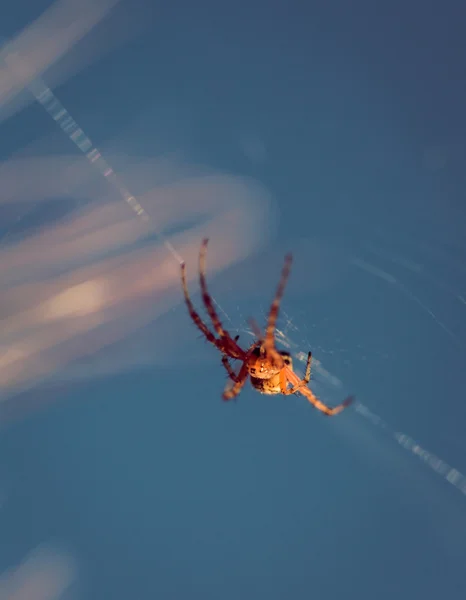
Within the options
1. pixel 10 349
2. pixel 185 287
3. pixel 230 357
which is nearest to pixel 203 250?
pixel 185 287

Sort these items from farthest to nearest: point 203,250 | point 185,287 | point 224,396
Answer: point 224,396, point 185,287, point 203,250

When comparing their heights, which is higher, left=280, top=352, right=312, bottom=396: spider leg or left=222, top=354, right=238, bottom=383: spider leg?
left=222, top=354, right=238, bottom=383: spider leg

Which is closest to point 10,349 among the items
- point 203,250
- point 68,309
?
point 68,309

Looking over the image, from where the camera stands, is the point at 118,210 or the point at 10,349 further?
the point at 10,349

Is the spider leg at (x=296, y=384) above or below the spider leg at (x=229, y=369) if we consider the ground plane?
below

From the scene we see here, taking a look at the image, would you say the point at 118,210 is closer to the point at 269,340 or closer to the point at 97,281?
the point at 97,281

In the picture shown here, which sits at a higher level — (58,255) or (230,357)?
(58,255)

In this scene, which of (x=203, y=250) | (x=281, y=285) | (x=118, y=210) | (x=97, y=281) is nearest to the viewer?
(x=281, y=285)

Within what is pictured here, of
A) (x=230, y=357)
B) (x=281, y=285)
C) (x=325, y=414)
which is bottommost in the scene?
(x=325, y=414)

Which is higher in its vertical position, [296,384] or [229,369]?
[229,369]
